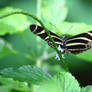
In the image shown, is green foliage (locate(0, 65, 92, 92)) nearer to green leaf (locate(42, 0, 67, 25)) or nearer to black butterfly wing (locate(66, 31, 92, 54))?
black butterfly wing (locate(66, 31, 92, 54))

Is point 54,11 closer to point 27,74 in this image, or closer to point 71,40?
point 71,40

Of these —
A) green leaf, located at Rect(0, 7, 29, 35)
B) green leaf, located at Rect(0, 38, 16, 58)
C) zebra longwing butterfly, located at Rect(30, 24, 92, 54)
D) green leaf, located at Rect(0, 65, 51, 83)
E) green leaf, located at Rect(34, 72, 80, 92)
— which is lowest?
green leaf, located at Rect(34, 72, 80, 92)

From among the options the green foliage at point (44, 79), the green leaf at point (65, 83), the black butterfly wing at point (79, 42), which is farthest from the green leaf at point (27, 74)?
the black butterfly wing at point (79, 42)

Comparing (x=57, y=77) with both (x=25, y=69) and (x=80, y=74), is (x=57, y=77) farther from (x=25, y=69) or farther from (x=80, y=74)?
(x=80, y=74)

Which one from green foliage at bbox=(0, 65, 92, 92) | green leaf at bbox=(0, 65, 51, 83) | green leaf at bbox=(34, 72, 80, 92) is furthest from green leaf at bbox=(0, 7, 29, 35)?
green leaf at bbox=(34, 72, 80, 92)

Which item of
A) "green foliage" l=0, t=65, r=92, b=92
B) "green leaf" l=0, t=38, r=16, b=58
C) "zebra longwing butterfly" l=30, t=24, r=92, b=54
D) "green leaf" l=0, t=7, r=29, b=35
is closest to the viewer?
"green foliage" l=0, t=65, r=92, b=92

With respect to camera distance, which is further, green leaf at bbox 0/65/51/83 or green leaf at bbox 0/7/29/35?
green leaf at bbox 0/7/29/35

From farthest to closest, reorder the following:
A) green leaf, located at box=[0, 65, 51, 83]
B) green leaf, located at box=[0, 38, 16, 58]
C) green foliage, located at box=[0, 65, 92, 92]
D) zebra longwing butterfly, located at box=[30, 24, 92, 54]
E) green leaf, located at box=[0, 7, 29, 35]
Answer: green leaf, located at box=[0, 38, 16, 58] < green leaf, located at box=[0, 7, 29, 35] < zebra longwing butterfly, located at box=[30, 24, 92, 54] < green leaf, located at box=[0, 65, 51, 83] < green foliage, located at box=[0, 65, 92, 92]

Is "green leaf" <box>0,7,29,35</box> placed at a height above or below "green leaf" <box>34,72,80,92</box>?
above
